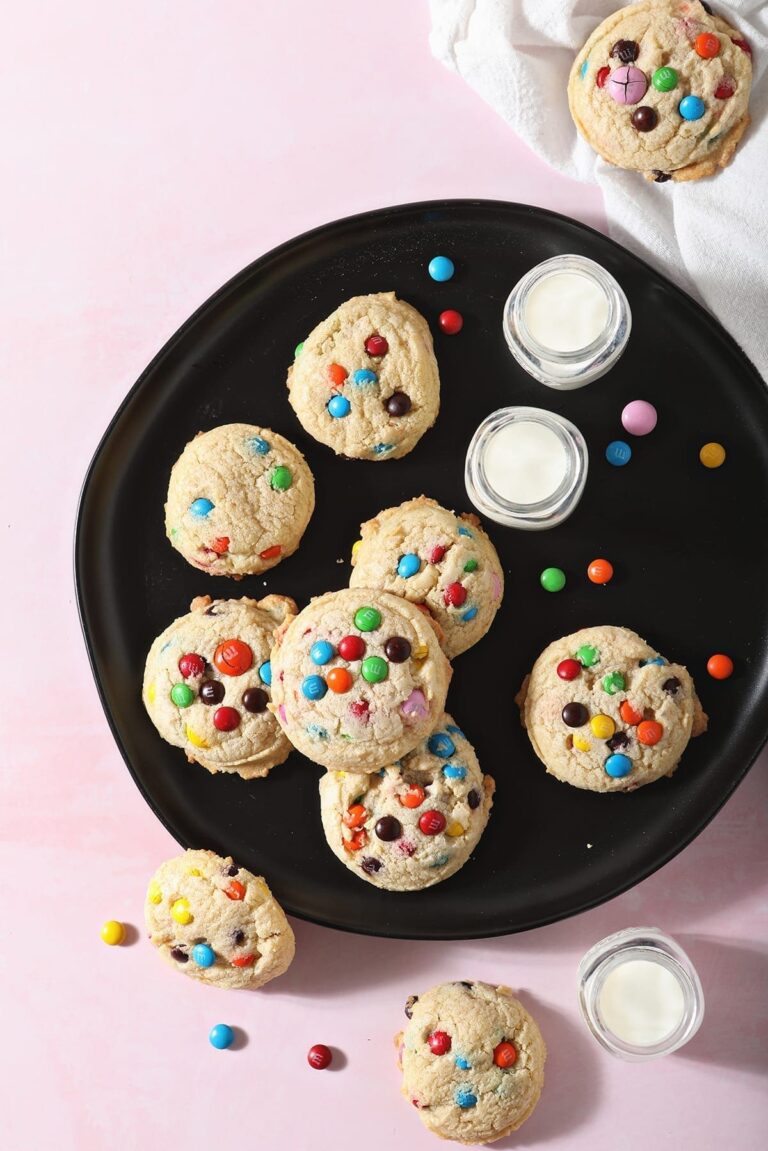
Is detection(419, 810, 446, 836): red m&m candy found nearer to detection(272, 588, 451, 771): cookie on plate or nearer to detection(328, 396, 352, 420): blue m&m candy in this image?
detection(272, 588, 451, 771): cookie on plate

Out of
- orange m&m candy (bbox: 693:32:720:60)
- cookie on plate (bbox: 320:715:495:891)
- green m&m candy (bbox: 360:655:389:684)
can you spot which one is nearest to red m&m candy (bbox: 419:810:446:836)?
cookie on plate (bbox: 320:715:495:891)

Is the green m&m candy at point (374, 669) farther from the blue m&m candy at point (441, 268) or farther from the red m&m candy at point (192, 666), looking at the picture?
the blue m&m candy at point (441, 268)

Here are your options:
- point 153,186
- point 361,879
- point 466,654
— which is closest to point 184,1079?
point 361,879

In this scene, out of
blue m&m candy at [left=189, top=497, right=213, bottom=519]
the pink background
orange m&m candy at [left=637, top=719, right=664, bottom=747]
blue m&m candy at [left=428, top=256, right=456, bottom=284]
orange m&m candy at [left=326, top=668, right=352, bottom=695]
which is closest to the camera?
orange m&m candy at [left=326, top=668, right=352, bottom=695]

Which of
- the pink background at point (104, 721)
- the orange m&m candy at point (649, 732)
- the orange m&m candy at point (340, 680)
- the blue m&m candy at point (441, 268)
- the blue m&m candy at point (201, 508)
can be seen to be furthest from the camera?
the pink background at point (104, 721)

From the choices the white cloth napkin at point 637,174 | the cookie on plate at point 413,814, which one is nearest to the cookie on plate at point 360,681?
the cookie on plate at point 413,814

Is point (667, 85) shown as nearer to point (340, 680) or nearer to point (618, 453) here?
point (618, 453)
